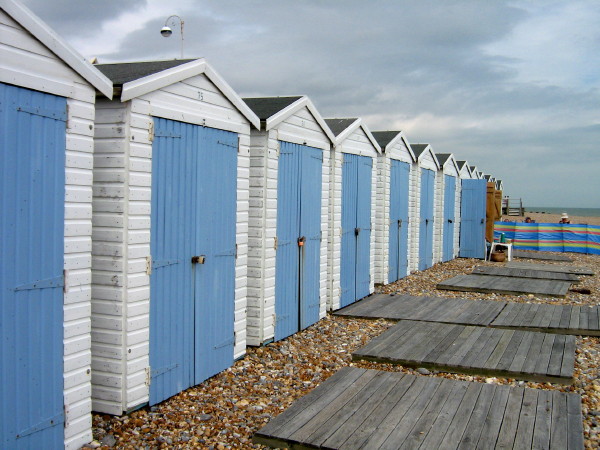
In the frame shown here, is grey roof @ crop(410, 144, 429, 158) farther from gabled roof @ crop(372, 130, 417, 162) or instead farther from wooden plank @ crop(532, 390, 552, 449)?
wooden plank @ crop(532, 390, 552, 449)

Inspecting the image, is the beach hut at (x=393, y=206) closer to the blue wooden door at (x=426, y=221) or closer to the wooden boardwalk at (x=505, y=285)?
the blue wooden door at (x=426, y=221)

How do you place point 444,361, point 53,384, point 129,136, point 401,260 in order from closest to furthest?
1. point 53,384
2. point 129,136
3. point 444,361
4. point 401,260

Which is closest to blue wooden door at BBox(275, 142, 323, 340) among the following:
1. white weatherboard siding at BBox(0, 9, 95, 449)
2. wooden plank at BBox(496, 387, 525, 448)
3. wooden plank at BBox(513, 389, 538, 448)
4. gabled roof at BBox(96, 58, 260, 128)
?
gabled roof at BBox(96, 58, 260, 128)

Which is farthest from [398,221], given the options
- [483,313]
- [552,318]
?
[552,318]

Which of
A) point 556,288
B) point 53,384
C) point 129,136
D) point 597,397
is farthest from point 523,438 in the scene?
point 556,288

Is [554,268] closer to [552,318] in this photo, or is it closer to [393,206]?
[393,206]

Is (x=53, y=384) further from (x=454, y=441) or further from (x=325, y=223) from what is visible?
(x=325, y=223)

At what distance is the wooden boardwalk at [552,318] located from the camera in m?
8.44

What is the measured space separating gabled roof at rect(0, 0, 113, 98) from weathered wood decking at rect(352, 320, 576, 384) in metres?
4.22

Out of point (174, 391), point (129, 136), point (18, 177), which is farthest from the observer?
point (174, 391)

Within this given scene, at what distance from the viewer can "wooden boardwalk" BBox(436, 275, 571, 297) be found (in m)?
12.0

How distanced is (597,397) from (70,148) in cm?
527

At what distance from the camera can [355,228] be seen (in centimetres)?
1051

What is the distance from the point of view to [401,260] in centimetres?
1366
